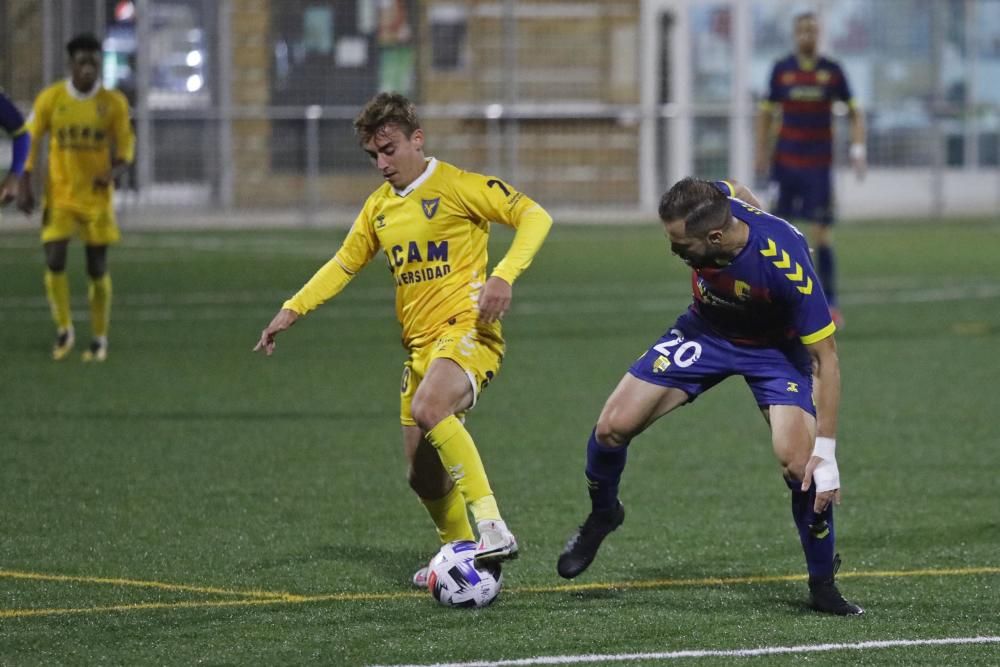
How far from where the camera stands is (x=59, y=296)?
12.6 meters

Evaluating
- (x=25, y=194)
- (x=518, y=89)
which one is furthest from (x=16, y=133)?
(x=518, y=89)

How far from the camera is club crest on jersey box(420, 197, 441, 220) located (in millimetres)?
6312

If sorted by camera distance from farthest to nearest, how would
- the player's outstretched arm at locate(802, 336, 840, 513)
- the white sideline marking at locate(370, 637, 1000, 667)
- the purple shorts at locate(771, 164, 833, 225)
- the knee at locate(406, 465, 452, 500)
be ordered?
the purple shorts at locate(771, 164, 833, 225)
the knee at locate(406, 465, 452, 500)
the player's outstretched arm at locate(802, 336, 840, 513)
the white sideline marking at locate(370, 637, 1000, 667)

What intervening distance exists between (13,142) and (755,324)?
6.44 m

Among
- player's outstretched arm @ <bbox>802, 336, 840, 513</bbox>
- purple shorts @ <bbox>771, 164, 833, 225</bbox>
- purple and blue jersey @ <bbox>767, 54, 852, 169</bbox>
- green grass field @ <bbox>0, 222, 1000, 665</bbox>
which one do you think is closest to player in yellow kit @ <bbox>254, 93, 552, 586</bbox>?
green grass field @ <bbox>0, 222, 1000, 665</bbox>

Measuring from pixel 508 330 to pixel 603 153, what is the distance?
11.9 metres

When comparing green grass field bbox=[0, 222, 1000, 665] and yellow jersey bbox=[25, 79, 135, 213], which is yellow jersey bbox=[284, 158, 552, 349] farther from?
yellow jersey bbox=[25, 79, 135, 213]

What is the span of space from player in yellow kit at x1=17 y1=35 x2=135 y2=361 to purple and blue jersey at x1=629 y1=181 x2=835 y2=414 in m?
7.19

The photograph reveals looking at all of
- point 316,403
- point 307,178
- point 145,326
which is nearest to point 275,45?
point 307,178

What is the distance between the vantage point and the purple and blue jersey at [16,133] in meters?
10.7

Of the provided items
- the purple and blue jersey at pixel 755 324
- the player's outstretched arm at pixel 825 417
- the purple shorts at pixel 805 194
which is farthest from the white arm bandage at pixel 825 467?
the purple shorts at pixel 805 194

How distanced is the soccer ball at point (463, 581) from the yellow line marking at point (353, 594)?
0.22m

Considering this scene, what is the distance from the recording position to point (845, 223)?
26.2m

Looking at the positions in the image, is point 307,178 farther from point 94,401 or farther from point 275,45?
point 94,401
